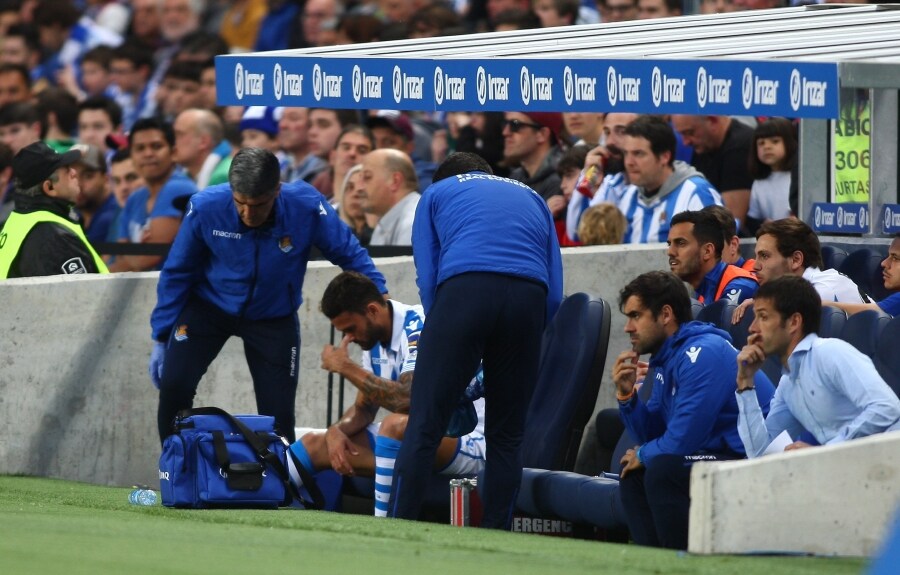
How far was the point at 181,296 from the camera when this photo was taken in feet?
33.3

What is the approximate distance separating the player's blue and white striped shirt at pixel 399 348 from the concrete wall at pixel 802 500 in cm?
275

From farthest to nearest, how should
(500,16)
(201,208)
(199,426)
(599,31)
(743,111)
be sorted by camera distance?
(500,16) → (599,31) → (201,208) → (199,426) → (743,111)

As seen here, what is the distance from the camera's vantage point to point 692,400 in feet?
26.4

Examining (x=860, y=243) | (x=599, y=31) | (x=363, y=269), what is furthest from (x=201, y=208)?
(x=860, y=243)

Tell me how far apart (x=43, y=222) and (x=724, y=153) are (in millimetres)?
4403

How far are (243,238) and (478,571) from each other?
12.5ft

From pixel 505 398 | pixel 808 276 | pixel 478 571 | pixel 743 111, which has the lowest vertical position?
pixel 478 571

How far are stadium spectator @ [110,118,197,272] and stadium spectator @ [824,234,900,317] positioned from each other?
245 inches

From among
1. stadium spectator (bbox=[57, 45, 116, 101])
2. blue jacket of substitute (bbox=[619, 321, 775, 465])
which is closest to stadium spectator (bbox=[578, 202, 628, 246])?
blue jacket of substitute (bbox=[619, 321, 775, 465])

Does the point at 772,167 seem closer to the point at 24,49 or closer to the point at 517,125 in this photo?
the point at 517,125

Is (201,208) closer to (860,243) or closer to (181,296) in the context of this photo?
(181,296)

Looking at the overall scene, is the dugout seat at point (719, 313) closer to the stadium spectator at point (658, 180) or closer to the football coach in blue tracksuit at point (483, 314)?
the football coach in blue tracksuit at point (483, 314)

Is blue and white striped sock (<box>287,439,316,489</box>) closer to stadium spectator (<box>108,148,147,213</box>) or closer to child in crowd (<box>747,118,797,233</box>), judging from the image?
child in crowd (<box>747,118,797,233</box>)

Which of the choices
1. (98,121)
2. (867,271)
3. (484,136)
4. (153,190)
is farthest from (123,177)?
(867,271)
